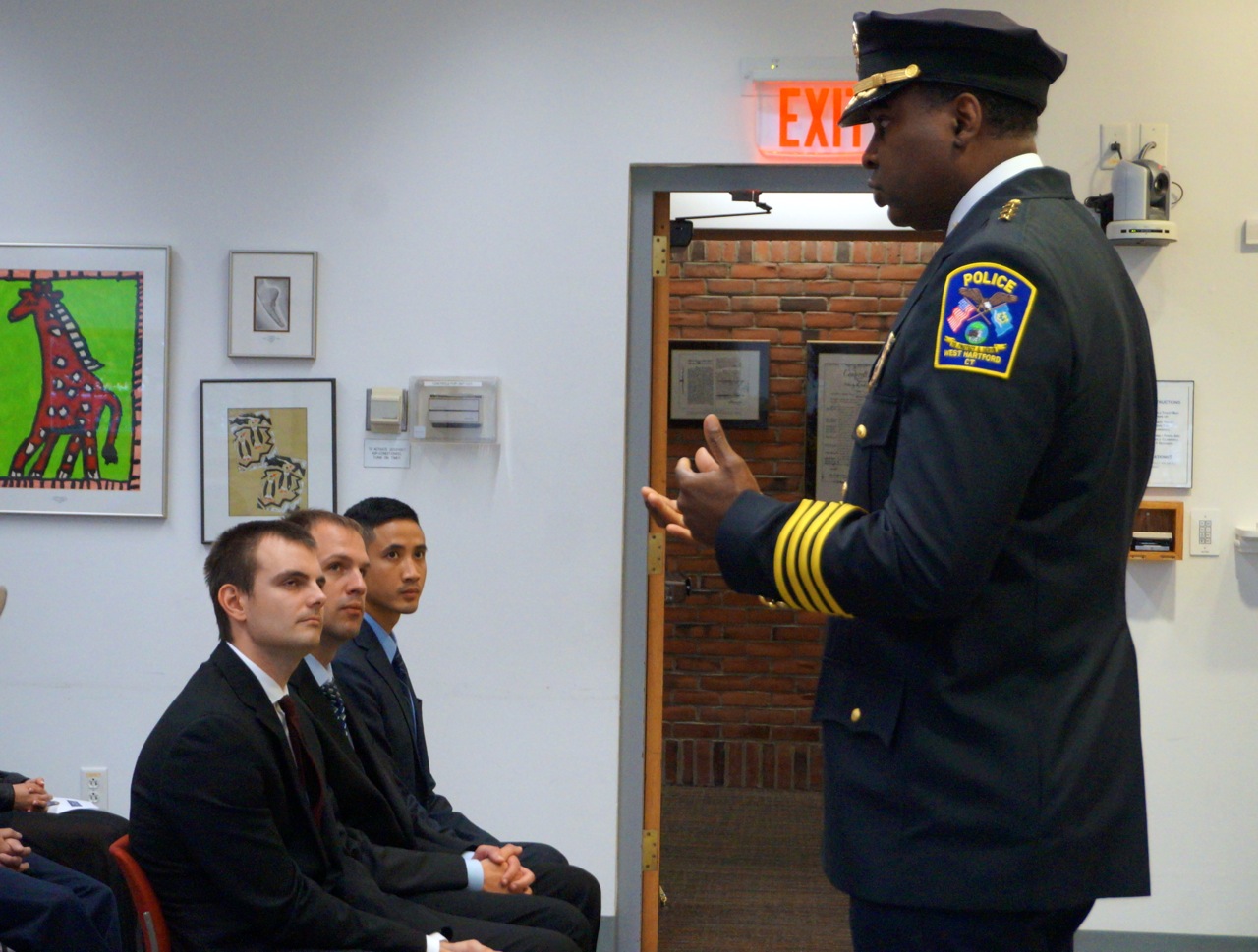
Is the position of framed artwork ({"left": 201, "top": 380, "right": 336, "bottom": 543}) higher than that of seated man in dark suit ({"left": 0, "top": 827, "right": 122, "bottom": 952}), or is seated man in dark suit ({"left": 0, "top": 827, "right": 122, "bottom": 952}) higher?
framed artwork ({"left": 201, "top": 380, "right": 336, "bottom": 543})

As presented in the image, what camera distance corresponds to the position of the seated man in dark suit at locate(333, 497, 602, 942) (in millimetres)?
2770

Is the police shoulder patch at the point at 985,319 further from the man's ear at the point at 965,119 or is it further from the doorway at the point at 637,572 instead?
the doorway at the point at 637,572

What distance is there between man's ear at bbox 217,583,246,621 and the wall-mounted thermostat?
57.8 inches

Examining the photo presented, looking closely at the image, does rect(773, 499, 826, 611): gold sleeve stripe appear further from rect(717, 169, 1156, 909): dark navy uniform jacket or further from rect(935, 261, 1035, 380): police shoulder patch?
rect(935, 261, 1035, 380): police shoulder patch

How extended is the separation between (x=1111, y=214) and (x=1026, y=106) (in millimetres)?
2421

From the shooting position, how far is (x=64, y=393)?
3781 mm

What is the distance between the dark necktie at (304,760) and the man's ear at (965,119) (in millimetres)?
1496

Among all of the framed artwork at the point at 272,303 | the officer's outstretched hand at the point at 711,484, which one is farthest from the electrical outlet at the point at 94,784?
the officer's outstretched hand at the point at 711,484

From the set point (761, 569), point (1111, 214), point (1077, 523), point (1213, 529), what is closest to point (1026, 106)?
point (1077, 523)

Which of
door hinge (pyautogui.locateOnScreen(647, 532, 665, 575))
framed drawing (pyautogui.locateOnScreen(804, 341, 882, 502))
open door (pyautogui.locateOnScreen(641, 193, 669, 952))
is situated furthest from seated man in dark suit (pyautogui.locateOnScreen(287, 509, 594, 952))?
framed drawing (pyautogui.locateOnScreen(804, 341, 882, 502))

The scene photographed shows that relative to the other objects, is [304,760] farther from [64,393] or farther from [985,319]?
[64,393]

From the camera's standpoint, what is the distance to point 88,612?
3.79 m

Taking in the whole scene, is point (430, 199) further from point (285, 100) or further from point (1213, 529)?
point (1213, 529)

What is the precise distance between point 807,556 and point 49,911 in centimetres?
205
